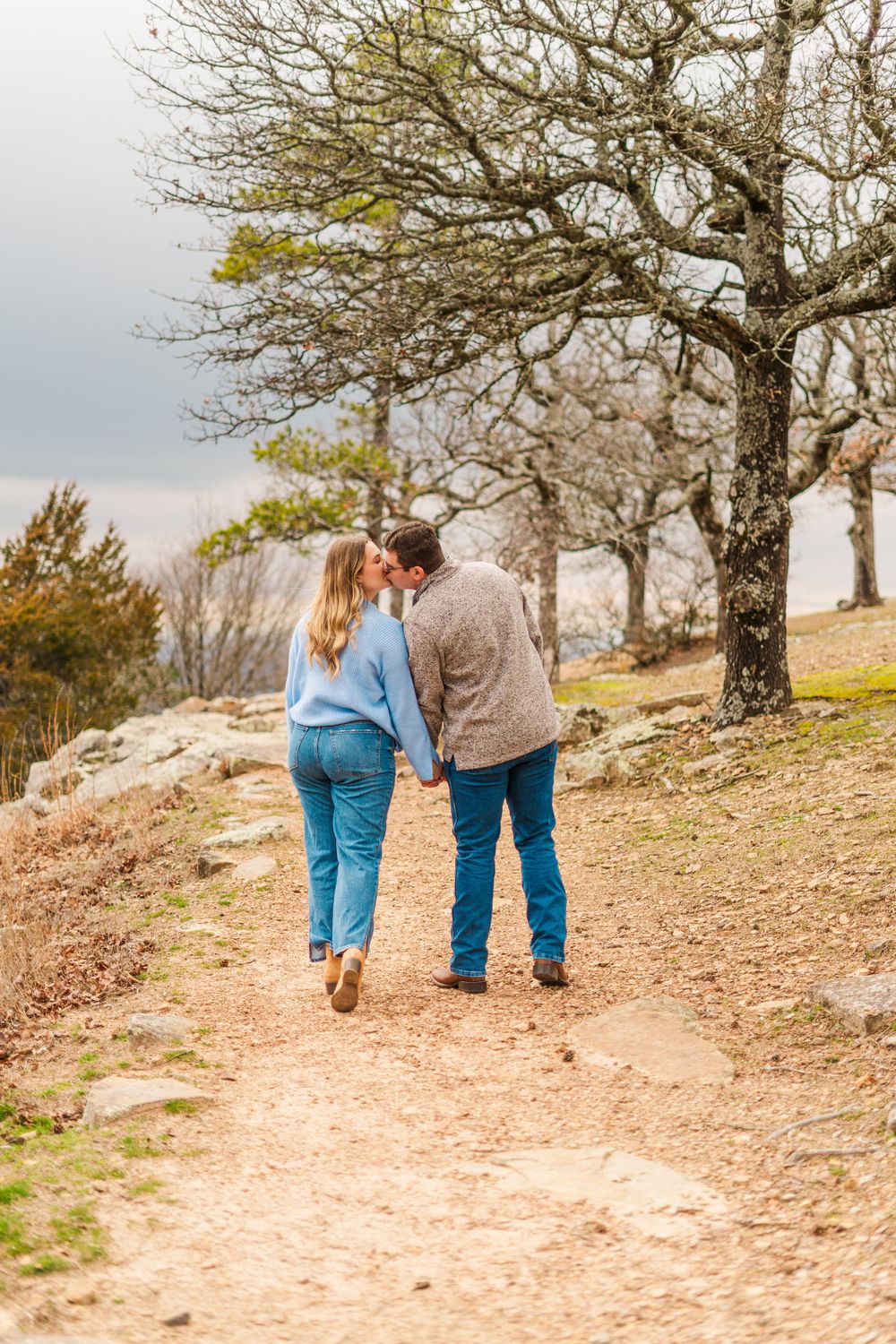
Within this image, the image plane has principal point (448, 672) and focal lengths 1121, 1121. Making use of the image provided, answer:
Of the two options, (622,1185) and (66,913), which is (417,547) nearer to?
(622,1185)

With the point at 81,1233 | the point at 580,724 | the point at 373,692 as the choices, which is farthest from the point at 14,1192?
the point at 580,724

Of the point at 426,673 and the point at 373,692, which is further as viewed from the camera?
the point at 426,673

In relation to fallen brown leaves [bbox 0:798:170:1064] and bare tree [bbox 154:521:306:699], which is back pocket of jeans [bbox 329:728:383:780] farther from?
bare tree [bbox 154:521:306:699]

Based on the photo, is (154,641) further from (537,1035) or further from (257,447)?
(537,1035)

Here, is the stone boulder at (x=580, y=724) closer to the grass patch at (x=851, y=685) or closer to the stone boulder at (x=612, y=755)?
the stone boulder at (x=612, y=755)

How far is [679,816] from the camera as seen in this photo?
361 inches

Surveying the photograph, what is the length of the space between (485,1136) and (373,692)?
2083mm

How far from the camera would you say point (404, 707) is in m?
5.30

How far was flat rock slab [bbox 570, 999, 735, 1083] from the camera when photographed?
4.54m

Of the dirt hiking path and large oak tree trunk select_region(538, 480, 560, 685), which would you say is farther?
large oak tree trunk select_region(538, 480, 560, 685)

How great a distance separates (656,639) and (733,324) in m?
15.2

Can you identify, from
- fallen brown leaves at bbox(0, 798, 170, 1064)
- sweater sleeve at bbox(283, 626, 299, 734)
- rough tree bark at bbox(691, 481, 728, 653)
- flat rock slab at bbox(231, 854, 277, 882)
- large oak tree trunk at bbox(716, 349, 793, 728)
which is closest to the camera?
sweater sleeve at bbox(283, 626, 299, 734)

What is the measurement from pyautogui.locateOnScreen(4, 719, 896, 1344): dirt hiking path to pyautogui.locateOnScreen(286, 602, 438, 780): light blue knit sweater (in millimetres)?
1337

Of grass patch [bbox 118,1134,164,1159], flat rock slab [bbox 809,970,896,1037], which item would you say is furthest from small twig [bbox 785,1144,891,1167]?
grass patch [bbox 118,1134,164,1159]
